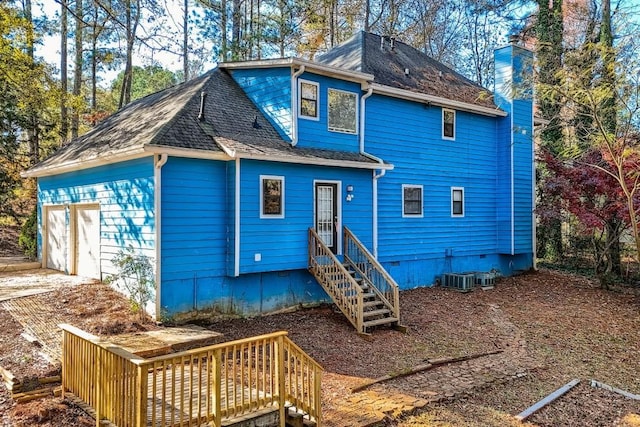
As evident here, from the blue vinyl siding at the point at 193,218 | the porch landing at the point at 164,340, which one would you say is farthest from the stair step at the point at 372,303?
the porch landing at the point at 164,340

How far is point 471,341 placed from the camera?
10164 mm

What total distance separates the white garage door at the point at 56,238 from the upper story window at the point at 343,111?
328 inches

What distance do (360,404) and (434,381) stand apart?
178cm

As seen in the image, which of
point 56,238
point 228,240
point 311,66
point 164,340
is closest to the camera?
point 164,340

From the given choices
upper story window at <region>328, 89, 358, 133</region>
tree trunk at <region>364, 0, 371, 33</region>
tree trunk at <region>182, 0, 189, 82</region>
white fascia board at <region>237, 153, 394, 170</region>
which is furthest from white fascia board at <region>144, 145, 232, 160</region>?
tree trunk at <region>364, 0, 371, 33</region>

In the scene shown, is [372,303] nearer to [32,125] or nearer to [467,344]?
[467,344]

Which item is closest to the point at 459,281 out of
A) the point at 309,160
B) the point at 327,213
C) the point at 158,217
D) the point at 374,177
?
the point at 374,177

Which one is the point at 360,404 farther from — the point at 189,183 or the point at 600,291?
the point at 600,291

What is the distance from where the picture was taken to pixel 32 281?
1191 cm

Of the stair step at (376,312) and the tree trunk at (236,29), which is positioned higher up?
the tree trunk at (236,29)

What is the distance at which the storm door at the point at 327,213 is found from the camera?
38.6ft

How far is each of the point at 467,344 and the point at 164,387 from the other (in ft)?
23.9

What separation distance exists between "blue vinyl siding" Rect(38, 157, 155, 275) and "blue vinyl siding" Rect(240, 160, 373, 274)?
1.95 metres

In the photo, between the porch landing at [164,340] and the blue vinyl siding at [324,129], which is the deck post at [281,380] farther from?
the blue vinyl siding at [324,129]
